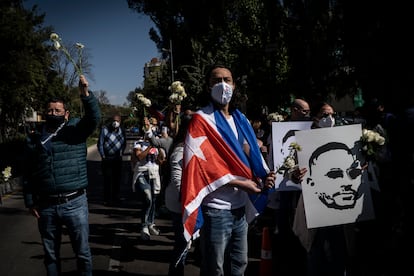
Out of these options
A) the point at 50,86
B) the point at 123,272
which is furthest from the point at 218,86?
the point at 50,86

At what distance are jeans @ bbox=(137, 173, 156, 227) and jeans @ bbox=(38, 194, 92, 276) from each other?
2.37m

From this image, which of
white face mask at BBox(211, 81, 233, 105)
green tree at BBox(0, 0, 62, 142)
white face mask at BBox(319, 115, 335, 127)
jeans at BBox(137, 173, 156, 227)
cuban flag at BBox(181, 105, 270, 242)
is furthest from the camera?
green tree at BBox(0, 0, 62, 142)

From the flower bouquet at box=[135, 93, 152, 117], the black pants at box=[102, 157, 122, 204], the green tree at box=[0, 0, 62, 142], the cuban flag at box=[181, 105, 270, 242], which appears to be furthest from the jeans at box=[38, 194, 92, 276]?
the green tree at box=[0, 0, 62, 142]

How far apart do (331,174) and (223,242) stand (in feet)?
3.86

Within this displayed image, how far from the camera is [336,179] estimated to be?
3.54 metres

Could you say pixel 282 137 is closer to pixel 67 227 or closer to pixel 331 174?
pixel 331 174

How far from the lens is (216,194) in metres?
3.00

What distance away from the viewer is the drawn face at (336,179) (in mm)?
3512

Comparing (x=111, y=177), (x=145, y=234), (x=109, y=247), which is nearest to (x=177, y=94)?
(x=145, y=234)

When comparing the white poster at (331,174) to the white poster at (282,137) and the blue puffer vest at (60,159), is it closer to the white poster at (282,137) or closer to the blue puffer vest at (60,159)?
the white poster at (282,137)

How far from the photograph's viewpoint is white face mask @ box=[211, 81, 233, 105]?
3061mm

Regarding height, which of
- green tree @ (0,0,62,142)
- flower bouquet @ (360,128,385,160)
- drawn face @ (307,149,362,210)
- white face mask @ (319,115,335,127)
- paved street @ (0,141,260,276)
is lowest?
paved street @ (0,141,260,276)

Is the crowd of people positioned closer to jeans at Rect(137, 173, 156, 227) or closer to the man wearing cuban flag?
the man wearing cuban flag

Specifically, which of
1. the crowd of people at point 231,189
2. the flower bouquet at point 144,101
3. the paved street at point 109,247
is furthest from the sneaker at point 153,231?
the flower bouquet at point 144,101
